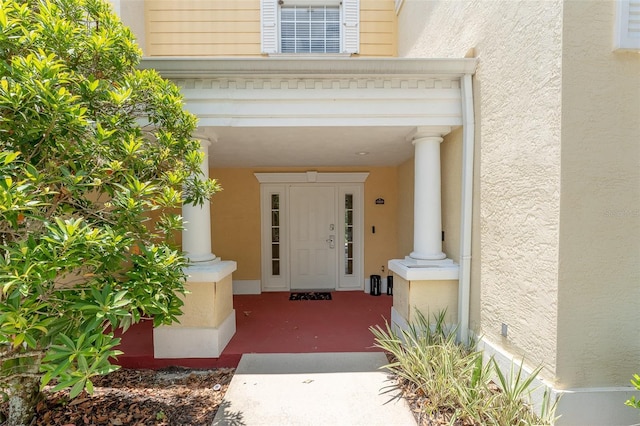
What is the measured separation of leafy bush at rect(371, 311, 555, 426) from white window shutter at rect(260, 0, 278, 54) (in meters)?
5.94

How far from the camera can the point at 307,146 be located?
4230 mm

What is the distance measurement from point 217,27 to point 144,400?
21.6 ft

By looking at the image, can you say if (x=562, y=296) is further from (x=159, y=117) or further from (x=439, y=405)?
(x=159, y=117)

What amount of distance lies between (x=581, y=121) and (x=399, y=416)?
Answer: 2.83m

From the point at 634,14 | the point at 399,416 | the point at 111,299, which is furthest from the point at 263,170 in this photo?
the point at 634,14

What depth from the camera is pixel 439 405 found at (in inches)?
97.3

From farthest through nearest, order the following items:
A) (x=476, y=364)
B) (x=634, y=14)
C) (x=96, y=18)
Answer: (x=476, y=364) < (x=96, y=18) < (x=634, y=14)

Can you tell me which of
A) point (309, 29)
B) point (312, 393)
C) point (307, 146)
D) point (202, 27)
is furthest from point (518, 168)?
point (202, 27)

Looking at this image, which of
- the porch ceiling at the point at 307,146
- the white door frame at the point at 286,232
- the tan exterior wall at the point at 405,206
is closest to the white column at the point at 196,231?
the porch ceiling at the point at 307,146

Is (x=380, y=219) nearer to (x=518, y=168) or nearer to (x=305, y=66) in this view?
(x=518, y=168)

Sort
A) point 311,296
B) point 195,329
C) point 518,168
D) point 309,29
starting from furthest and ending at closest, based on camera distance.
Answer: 1. point 309,29
2. point 311,296
3. point 195,329
4. point 518,168

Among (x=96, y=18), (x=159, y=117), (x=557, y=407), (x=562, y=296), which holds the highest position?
(x=96, y=18)

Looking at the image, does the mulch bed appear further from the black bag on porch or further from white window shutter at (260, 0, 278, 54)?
white window shutter at (260, 0, 278, 54)

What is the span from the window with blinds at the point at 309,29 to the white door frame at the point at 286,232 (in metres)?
2.85
